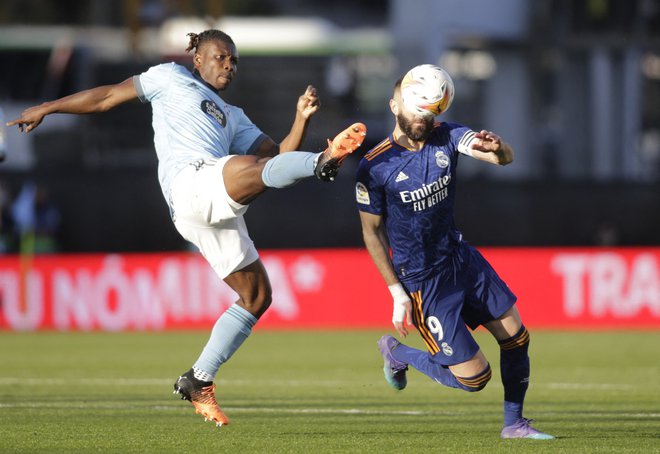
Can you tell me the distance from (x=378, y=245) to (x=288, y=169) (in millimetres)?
954

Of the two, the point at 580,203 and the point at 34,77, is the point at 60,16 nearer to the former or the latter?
the point at 34,77

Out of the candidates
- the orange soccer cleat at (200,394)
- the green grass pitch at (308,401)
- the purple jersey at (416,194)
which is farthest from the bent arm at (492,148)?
the orange soccer cleat at (200,394)

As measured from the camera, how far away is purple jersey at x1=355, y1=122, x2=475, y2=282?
8.77 meters

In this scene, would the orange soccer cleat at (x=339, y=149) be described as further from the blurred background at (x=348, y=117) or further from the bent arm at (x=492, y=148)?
the blurred background at (x=348, y=117)

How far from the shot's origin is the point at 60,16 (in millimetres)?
53250

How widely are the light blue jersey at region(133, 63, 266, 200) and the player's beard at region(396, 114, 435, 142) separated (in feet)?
4.22

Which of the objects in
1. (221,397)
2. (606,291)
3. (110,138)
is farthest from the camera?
(110,138)

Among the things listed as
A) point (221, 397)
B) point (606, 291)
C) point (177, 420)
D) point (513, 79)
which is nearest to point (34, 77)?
point (513, 79)

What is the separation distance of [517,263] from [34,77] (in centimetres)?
1281

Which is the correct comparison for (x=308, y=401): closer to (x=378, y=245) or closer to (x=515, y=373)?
(x=515, y=373)

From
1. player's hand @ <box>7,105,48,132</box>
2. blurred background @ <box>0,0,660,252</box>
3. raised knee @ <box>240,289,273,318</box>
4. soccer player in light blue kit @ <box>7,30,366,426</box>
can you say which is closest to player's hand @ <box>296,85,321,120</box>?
soccer player in light blue kit @ <box>7,30,366,426</box>

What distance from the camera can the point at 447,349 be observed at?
8.91 m

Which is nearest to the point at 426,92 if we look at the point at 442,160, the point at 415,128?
the point at 415,128

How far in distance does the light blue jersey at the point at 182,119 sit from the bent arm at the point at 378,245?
1.13 meters
